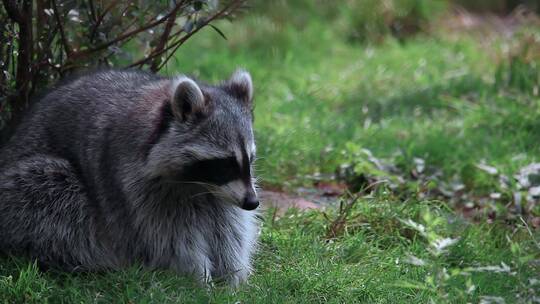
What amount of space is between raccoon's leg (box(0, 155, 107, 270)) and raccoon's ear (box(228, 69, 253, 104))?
0.82 metres

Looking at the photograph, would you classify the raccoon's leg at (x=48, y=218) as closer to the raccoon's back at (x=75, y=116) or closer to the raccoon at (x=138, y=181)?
the raccoon at (x=138, y=181)

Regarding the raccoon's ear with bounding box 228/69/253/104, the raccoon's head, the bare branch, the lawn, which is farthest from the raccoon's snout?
the bare branch

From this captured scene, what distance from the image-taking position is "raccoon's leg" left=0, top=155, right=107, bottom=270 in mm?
3998

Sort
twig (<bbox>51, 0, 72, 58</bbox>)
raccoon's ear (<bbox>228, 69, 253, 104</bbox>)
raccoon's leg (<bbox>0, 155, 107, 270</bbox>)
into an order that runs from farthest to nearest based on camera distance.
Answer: twig (<bbox>51, 0, 72, 58</bbox>) → raccoon's ear (<bbox>228, 69, 253, 104</bbox>) → raccoon's leg (<bbox>0, 155, 107, 270</bbox>)

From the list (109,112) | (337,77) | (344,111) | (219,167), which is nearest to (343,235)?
(219,167)

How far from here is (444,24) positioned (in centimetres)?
931

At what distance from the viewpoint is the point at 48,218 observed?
13.1ft

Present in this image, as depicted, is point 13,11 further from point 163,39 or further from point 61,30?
point 163,39

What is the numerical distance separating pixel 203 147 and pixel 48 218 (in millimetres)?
781

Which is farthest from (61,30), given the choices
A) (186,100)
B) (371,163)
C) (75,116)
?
(371,163)

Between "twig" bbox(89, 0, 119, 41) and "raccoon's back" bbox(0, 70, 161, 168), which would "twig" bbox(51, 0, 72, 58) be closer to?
"twig" bbox(89, 0, 119, 41)

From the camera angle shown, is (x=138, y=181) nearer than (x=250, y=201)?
No

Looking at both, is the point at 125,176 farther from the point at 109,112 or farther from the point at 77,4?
the point at 77,4

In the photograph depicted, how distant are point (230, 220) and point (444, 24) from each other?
570cm
